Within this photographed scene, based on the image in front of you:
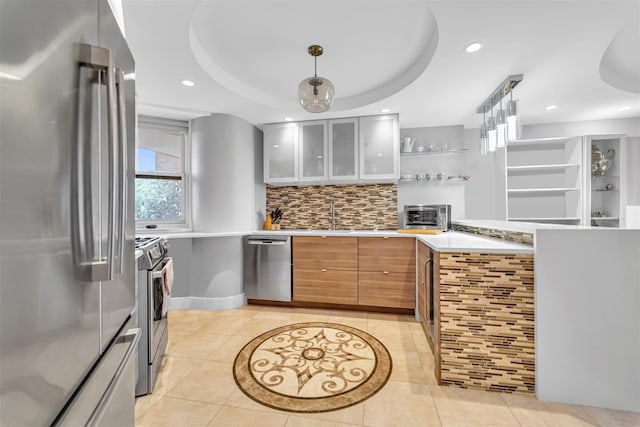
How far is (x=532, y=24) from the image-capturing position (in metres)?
1.78

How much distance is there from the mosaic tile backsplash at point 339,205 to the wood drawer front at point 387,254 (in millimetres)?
690

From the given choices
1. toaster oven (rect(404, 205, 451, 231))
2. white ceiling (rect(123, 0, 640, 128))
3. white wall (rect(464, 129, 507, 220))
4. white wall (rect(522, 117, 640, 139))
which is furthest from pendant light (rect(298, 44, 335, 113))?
white wall (rect(522, 117, 640, 139))

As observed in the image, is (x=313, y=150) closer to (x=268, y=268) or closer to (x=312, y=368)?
(x=268, y=268)

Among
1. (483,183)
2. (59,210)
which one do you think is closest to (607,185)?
(483,183)

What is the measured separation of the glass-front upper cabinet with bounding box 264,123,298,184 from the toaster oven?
1.57 m

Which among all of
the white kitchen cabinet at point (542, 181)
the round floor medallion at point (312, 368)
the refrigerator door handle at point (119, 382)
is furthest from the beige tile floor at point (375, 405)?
the white kitchen cabinet at point (542, 181)

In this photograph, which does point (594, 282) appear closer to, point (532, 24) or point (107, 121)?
point (532, 24)

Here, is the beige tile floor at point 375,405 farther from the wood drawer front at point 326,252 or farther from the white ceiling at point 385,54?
the white ceiling at point 385,54

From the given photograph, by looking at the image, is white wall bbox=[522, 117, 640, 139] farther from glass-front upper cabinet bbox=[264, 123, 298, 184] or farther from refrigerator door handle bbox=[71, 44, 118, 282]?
refrigerator door handle bbox=[71, 44, 118, 282]

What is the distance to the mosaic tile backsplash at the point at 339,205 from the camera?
12.4ft

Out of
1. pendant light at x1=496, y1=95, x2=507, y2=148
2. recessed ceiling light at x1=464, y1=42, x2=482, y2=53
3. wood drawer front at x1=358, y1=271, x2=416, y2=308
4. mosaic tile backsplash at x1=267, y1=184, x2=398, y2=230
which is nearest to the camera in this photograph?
recessed ceiling light at x1=464, y1=42, x2=482, y2=53

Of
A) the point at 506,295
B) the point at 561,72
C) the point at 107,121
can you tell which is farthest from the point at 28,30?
the point at 561,72

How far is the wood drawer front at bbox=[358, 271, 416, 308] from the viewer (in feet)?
9.91

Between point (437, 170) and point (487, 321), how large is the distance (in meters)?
2.46
